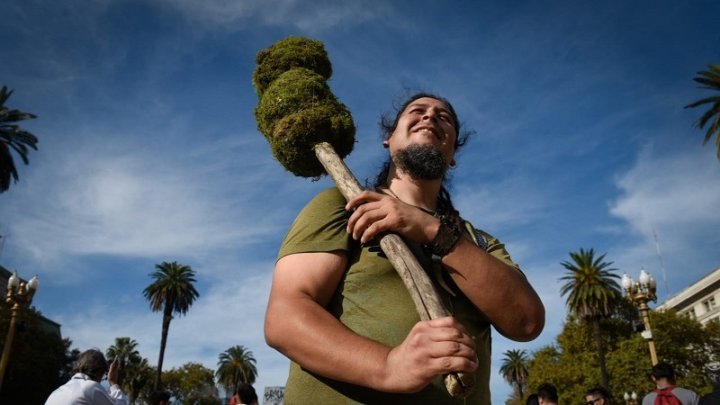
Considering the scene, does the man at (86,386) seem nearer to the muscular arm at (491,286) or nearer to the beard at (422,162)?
the beard at (422,162)

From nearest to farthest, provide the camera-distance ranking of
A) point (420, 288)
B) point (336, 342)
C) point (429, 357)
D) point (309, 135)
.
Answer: point (429, 357)
point (336, 342)
point (420, 288)
point (309, 135)

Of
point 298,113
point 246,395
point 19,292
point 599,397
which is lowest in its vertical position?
point 246,395

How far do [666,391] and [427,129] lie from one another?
773cm

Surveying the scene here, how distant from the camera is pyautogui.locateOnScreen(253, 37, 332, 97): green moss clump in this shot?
397cm

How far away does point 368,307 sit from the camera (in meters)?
1.98

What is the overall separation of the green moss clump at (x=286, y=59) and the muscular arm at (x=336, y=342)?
238 centimetres

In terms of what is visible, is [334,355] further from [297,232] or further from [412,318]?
[297,232]

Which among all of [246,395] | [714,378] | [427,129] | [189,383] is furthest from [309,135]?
[189,383]

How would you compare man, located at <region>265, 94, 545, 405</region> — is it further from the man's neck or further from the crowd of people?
the crowd of people

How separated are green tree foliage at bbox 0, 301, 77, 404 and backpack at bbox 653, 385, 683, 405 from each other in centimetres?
4185

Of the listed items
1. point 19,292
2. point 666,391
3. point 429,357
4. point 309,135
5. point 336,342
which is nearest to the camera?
point 429,357

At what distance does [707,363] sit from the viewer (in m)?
46.9

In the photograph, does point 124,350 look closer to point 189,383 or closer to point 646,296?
point 189,383

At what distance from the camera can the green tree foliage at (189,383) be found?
70.1m
